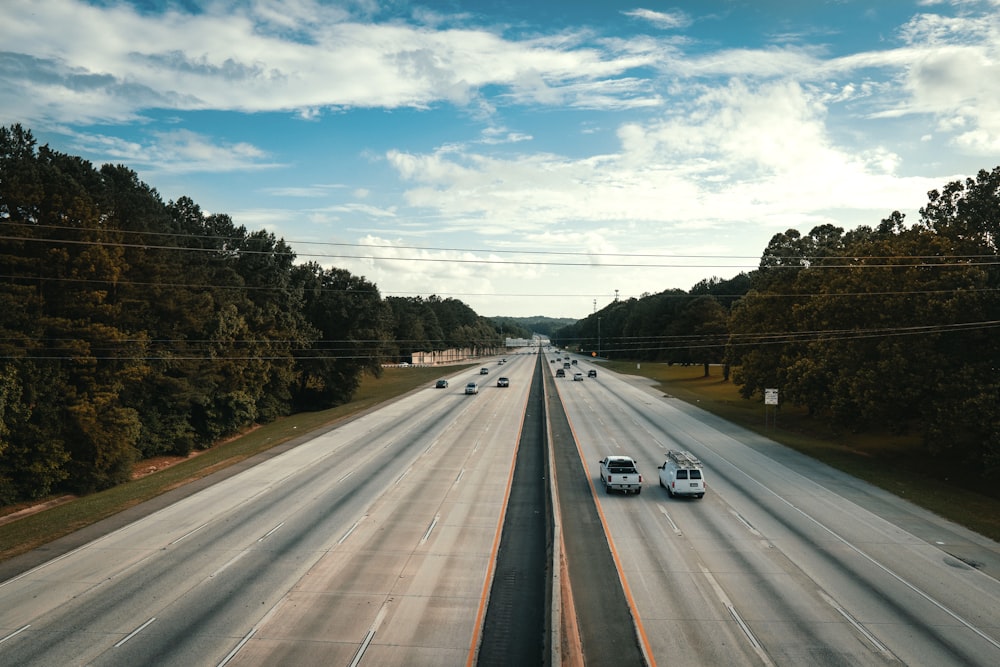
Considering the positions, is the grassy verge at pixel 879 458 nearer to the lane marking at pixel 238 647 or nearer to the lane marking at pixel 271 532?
the lane marking at pixel 238 647

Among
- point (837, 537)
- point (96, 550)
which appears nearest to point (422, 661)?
point (96, 550)

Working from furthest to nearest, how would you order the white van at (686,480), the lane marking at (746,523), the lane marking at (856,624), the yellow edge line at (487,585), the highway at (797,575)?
the white van at (686,480)
the lane marking at (746,523)
the highway at (797,575)
the lane marking at (856,624)
the yellow edge line at (487,585)

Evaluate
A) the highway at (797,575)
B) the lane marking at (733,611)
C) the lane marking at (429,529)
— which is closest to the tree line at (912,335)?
the highway at (797,575)

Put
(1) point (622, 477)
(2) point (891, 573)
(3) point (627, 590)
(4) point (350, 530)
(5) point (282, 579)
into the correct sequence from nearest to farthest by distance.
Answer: (3) point (627, 590) → (5) point (282, 579) → (2) point (891, 573) → (4) point (350, 530) → (1) point (622, 477)

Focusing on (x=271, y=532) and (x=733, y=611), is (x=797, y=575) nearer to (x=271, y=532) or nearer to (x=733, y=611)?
(x=733, y=611)

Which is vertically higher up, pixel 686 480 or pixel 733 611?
pixel 686 480

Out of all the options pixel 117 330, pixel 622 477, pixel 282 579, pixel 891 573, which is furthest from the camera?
pixel 117 330

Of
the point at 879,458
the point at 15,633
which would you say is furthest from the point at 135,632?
the point at 879,458
